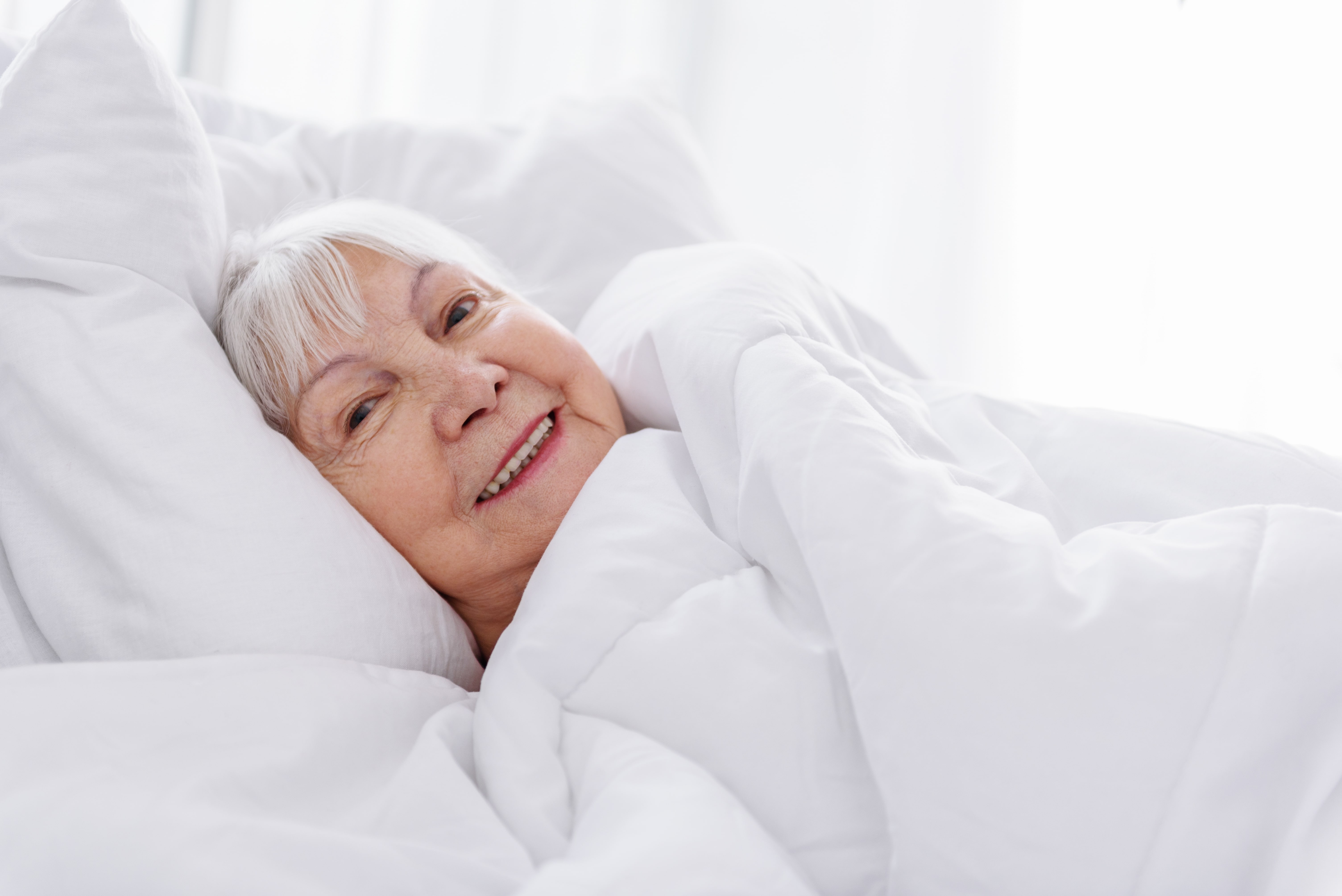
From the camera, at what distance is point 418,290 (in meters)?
0.91

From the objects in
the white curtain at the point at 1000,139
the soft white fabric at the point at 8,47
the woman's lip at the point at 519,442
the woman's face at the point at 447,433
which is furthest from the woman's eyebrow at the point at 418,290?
the white curtain at the point at 1000,139

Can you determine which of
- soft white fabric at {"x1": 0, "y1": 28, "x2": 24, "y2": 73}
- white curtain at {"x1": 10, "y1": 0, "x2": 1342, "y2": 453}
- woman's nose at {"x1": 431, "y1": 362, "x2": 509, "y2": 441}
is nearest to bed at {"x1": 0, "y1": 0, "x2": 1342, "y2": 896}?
woman's nose at {"x1": 431, "y1": 362, "x2": 509, "y2": 441}

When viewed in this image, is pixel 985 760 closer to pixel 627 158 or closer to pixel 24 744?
pixel 24 744

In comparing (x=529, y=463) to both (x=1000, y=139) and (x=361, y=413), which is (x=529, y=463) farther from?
(x=1000, y=139)

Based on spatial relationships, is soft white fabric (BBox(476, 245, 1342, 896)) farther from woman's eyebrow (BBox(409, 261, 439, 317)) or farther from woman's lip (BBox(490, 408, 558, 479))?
woman's eyebrow (BBox(409, 261, 439, 317))

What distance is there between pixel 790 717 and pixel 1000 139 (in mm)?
1871

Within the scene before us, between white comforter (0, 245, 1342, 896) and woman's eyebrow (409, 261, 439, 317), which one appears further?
woman's eyebrow (409, 261, 439, 317)

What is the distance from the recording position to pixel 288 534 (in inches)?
29.5

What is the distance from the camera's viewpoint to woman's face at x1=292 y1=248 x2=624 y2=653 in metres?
0.86

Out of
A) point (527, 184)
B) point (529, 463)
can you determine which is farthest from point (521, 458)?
point (527, 184)

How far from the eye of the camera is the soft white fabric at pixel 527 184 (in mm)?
1318

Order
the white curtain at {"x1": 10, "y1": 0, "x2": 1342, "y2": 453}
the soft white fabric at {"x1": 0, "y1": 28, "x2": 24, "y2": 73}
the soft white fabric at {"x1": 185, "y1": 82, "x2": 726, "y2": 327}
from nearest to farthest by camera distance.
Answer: the soft white fabric at {"x1": 0, "y1": 28, "x2": 24, "y2": 73} → the soft white fabric at {"x1": 185, "y1": 82, "x2": 726, "y2": 327} → the white curtain at {"x1": 10, "y1": 0, "x2": 1342, "y2": 453}

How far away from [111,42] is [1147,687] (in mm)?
967

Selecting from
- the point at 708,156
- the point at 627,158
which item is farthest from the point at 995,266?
the point at 627,158
